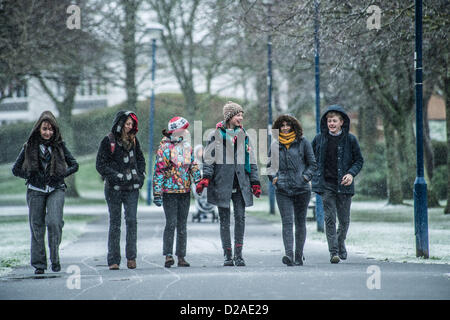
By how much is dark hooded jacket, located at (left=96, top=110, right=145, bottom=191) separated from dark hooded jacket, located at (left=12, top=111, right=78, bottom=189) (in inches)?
19.0

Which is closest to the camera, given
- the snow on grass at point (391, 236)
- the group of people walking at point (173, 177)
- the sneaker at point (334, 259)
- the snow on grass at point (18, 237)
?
the group of people walking at point (173, 177)

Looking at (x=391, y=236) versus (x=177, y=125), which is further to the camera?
(x=391, y=236)

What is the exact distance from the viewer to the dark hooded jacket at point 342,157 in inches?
425

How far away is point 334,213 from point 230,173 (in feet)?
5.15

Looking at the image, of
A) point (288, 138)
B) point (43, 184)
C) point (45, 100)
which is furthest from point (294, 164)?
point (45, 100)

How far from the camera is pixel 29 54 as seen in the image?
21.9 metres

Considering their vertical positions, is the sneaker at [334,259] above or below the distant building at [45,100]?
below

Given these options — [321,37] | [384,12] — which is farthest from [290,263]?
[384,12]

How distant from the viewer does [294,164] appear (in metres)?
10.4

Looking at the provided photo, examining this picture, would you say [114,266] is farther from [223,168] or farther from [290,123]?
[290,123]

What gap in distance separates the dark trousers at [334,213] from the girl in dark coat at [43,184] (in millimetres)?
3362

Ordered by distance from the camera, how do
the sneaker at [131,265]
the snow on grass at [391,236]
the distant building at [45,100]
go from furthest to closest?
1. the distant building at [45,100]
2. the snow on grass at [391,236]
3. the sneaker at [131,265]

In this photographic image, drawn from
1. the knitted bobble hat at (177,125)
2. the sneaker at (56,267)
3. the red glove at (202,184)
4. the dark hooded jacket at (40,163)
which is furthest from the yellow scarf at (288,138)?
the sneaker at (56,267)

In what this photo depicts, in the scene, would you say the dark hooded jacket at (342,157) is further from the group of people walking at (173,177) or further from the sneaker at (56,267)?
the sneaker at (56,267)
